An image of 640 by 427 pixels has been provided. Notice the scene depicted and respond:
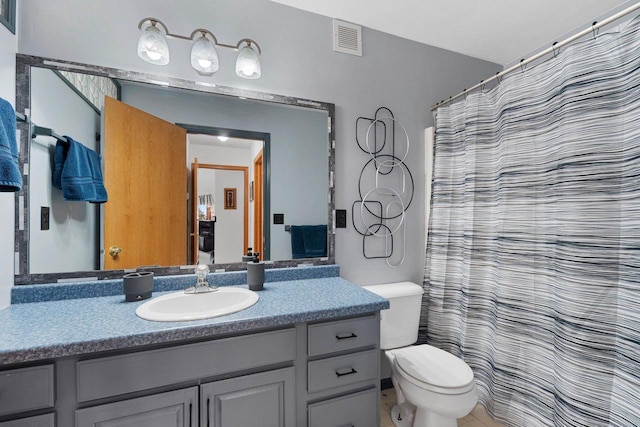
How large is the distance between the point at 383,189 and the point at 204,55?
4.24ft

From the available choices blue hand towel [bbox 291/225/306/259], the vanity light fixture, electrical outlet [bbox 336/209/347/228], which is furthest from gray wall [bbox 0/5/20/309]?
electrical outlet [bbox 336/209/347/228]

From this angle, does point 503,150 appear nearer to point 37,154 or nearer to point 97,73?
point 97,73

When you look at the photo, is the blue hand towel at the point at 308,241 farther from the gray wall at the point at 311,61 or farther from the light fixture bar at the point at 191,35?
the light fixture bar at the point at 191,35

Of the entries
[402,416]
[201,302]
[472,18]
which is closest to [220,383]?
[201,302]

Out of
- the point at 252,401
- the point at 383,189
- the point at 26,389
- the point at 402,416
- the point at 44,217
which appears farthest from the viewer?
the point at 383,189

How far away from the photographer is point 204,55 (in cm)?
145

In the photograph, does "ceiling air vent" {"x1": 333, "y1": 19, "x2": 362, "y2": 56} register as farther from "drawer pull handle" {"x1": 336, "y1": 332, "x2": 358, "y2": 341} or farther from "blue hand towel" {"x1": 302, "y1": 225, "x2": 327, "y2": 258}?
"drawer pull handle" {"x1": 336, "y1": 332, "x2": 358, "y2": 341}

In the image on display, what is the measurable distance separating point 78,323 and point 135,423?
15.4 inches

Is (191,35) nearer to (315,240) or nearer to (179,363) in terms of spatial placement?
(315,240)

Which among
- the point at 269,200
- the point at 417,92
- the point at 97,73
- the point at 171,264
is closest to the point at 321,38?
the point at 417,92

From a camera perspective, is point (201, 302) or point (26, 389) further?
point (201, 302)

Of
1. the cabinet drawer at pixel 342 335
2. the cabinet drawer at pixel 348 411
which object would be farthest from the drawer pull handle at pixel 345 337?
the cabinet drawer at pixel 348 411

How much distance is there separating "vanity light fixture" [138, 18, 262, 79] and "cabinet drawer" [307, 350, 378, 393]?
4.79ft

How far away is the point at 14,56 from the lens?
1.26 metres
